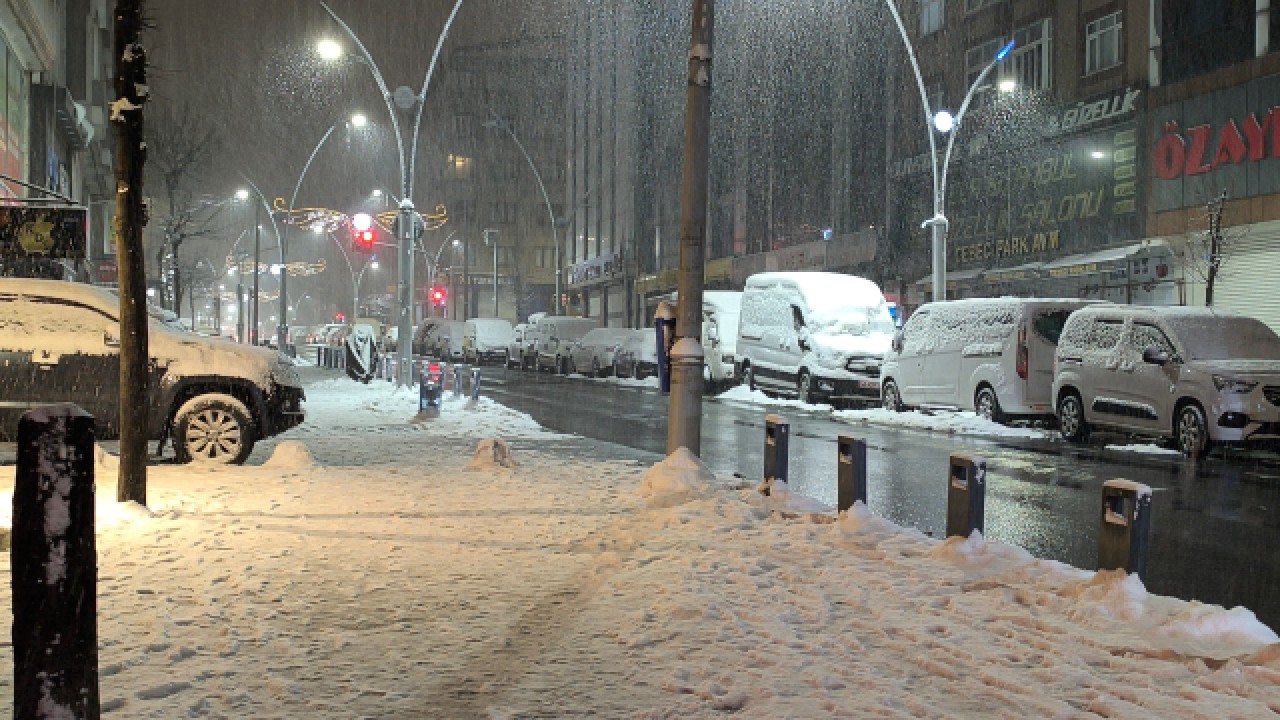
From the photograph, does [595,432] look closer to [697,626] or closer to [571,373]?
[697,626]

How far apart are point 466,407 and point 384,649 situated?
51.0ft

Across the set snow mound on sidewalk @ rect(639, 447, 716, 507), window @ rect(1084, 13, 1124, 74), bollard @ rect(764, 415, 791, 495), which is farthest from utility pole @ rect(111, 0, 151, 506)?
window @ rect(1084, 13, 1124, 74)

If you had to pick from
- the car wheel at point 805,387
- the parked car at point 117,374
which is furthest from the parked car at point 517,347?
the parked car at point 117,374

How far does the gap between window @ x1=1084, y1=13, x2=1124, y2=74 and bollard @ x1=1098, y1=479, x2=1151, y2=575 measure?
87.8ft

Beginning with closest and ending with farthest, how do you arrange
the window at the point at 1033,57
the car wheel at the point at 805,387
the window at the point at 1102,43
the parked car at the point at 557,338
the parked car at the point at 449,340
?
the car wheel at the point at 805,387 < the window at the point at 1102,43 < the window at the point at 1033,57 < the parked car at the point at 557,338 < the parked car at the point at 449,340

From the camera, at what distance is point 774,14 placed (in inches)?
1918

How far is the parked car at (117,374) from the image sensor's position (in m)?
10.1

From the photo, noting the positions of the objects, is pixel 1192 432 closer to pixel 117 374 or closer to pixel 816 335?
pixel 816 335

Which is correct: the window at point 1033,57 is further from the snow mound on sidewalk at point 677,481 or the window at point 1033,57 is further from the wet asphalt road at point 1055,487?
the snow mound on sidewalk at point 677,481

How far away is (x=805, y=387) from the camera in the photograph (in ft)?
73.3

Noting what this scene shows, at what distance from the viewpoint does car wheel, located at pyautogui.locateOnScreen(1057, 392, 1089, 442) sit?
49.7 feet

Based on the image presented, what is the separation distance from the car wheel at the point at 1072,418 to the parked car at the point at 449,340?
38.5 meters

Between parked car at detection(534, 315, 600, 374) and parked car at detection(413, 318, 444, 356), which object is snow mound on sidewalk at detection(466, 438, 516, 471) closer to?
parked car at detection(534, 315, 600, 374)

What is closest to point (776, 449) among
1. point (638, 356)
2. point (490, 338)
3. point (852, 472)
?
point (852, 472)
